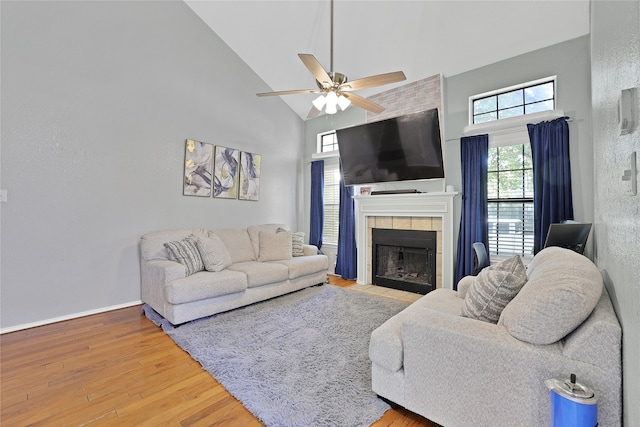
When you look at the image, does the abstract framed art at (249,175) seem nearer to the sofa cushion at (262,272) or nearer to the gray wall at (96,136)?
the gray wall at (96,136)

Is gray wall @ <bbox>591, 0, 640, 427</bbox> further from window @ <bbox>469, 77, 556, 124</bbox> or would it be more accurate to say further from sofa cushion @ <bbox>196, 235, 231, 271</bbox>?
sofa cushion @ <bbox>196, 235, 231, 271</bbox>

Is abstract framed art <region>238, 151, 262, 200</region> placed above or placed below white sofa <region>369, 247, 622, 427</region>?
above

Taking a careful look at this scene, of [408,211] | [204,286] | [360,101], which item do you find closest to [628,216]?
[360,101]

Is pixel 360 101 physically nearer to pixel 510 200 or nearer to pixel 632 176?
pixel 510 200

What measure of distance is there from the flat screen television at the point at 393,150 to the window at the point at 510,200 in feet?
2.18

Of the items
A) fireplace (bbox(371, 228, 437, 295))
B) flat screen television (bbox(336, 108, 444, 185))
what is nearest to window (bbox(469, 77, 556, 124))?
flat screen television (bbox(336, 108, 444, 185))

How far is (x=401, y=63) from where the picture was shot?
394 cm

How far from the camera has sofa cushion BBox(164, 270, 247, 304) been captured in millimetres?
2711

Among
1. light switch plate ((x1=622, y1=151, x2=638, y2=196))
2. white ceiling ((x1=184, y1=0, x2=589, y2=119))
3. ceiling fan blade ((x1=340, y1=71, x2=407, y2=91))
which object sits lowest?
light switch plate ((x1=622, y1=151, x2=638, y2=196))

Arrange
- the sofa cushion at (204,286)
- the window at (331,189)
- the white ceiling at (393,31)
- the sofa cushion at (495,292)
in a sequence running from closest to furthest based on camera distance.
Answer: the sofa cushion at (495,292)
the sofa cushion at (204,286)
the white ceiling at (393,31)
the window at (331,189)

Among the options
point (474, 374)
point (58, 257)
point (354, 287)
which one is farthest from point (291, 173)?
point (474, 374)

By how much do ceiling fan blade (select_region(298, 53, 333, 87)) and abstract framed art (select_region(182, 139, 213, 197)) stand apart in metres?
2.24

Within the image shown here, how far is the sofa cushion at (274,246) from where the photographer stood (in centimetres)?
414

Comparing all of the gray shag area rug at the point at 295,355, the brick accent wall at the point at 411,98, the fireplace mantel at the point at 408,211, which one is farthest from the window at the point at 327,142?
the gray shag area rug at the point at 295,355
